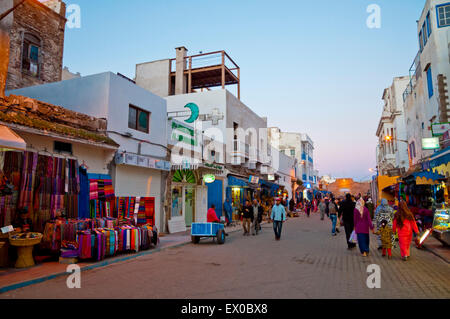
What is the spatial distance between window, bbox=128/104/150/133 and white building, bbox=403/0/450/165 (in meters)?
14.0

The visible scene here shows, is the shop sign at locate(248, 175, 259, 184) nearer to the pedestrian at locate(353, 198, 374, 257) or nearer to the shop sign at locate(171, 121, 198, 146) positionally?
the shop sign at locate(171, 121, 198, 146)

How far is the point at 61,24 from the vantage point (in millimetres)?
22875

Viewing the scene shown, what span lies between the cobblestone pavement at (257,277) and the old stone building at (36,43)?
15820 millimetres

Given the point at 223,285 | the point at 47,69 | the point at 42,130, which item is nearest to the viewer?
the point at 223,285

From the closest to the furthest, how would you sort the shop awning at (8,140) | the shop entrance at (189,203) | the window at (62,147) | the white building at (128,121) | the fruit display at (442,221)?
the shop awning at (8,140), the window at (62,147), the fruit display at (442,221), the white building at (128,121), the shop entrance at (189,203)

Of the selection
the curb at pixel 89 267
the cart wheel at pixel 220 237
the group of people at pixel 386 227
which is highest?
the group of people at pixel 386 227

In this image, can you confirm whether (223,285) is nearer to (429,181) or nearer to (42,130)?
(42,130)

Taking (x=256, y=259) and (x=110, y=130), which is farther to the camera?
(x=110, y=130)

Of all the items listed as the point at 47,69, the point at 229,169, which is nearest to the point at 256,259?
the point at 229,169

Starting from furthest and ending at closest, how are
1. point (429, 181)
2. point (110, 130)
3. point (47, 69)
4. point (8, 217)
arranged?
1. point (47, 69)
2. point (429, 181)
3. point (110, 130)
4. point (8, 217)

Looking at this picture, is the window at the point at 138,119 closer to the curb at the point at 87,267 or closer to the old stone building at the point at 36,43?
the curb at the point at 87,267

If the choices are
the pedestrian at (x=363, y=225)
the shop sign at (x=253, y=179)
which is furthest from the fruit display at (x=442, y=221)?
the shop sign at (x=253, y=179)

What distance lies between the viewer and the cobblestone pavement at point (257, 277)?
219 inches

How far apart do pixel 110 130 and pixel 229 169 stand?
12.4 meters
